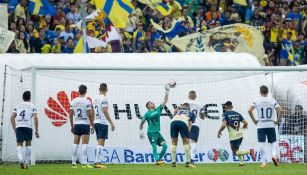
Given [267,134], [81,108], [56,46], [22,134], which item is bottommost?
[267,134]

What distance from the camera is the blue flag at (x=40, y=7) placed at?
41281mm

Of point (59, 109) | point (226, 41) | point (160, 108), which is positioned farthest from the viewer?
point (226, 41)

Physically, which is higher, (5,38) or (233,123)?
(5,38)

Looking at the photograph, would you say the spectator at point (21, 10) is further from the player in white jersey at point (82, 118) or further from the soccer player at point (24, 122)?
the player in white jersey at point (82, 118)

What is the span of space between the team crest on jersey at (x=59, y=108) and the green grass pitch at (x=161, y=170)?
3297mm

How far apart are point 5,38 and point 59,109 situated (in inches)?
113

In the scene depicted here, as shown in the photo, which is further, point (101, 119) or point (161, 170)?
point (101, 119)

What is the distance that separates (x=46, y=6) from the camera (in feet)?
136

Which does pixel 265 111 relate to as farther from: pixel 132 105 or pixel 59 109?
pixel 59 109

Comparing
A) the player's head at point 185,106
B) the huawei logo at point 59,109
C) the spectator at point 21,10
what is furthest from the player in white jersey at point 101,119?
the spectator at point 21,10

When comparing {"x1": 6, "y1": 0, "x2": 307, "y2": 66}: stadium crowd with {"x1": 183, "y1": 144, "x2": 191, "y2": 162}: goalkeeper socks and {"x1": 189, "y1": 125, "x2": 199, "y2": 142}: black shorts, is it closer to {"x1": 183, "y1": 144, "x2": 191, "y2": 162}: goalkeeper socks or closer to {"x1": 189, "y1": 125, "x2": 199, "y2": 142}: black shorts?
{"x1": 189, "y1": 125, "x2": 199, "y2": 142}: black shorts

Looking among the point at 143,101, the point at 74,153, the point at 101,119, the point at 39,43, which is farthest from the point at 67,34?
the point at 74,153

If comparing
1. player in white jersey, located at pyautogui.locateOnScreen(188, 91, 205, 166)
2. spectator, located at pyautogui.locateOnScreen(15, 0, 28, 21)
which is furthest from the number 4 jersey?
spectator, located at pyautogui.locateOnScreen(15, 0, 28, 21)

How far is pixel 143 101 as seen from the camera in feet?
129
